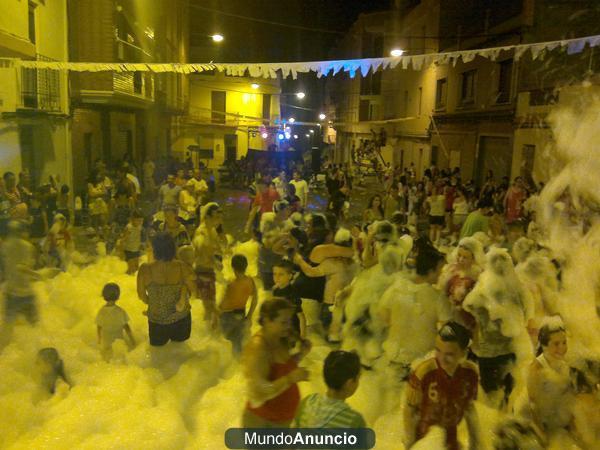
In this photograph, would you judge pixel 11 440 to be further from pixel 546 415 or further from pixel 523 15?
pixel 523 15

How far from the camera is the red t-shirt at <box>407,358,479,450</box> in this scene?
3.42 meters

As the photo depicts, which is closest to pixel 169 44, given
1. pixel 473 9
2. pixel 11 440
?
pixel 473 9

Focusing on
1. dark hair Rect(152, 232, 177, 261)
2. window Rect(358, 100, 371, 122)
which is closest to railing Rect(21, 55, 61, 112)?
dark hair Rect(152, 232, 177, 261)

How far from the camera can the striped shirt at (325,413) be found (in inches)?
122

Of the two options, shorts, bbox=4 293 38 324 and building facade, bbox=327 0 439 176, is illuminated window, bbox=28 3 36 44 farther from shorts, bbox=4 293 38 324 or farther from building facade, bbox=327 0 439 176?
shorts, bbox=4 293 38 324

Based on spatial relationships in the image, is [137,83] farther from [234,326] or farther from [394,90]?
[234,326]

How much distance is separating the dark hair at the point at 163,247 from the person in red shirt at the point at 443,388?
2560 millimetres

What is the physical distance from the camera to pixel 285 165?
91.7 ft

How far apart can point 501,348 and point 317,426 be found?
2064 mm

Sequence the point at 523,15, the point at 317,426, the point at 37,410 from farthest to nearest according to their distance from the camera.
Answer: the point at 523,15 → the point at 37,410 → the point at 317,426

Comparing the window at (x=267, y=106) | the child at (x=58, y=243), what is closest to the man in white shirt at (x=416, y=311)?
the child at (x=58, y=243)

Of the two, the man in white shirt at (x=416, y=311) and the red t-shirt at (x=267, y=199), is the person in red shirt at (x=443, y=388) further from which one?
the red t-shirt at (x=267, y=199)

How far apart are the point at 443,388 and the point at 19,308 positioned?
4471 mm

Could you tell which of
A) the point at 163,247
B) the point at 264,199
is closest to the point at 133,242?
the point at 264,199
